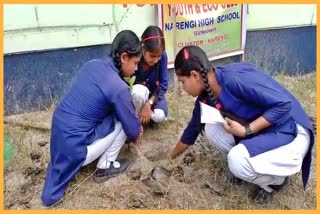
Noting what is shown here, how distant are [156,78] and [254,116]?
104 cm

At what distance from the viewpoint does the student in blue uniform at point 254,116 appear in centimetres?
233

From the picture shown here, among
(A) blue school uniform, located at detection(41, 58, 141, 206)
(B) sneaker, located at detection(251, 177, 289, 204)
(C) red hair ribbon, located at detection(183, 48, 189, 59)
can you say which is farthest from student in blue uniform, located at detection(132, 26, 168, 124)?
(B) sneaker, located at detection(251, 177, 289, 204)

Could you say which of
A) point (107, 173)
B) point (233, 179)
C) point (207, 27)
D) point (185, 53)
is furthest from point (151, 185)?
point (207, 27)

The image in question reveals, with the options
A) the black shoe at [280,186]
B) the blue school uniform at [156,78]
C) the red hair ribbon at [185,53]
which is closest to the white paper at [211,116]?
the red hair ribbon at [185,53]

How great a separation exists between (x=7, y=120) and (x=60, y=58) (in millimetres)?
773

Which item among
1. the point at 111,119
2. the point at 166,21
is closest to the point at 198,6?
the point at 166,21

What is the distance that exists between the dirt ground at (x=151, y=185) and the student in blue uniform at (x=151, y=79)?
0.86ft

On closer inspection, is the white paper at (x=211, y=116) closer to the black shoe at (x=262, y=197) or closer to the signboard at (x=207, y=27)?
the black shoe at (x=262, y=197)

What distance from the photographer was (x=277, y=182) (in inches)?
100

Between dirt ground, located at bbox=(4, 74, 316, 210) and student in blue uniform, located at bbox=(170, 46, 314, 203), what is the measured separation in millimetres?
267

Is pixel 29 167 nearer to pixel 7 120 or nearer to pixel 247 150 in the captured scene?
pixel 7 120

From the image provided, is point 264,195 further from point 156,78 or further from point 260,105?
point 156,78

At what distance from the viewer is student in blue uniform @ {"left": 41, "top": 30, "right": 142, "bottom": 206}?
253cm

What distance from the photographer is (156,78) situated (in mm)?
3260
